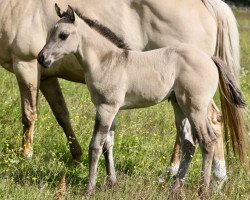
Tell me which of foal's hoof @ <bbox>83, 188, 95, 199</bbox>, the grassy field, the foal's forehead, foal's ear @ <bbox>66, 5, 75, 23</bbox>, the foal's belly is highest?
foal's ear @ <bbox>66, 5, 75, 23</bbox>

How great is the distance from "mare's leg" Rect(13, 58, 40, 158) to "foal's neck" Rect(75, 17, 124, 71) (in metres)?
1.40

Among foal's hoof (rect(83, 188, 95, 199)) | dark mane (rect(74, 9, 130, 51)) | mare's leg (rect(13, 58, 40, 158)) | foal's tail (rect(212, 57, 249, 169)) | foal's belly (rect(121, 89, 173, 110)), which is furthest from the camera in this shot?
mare's leg (rect(13, 58, 40, 158))

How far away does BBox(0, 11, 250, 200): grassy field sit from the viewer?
209 inches

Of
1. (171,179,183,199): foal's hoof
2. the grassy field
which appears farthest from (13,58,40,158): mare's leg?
(171,179,183,199): foal's hoof

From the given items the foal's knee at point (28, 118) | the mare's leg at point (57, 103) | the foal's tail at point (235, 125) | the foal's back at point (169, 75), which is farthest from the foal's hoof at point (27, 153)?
the foal's tail at point (235, 125)

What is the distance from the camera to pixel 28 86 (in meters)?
6.85

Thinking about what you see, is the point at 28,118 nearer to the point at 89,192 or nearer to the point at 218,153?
the point at 89,192

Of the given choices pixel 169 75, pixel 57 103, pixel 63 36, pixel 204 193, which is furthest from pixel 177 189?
pixel 57 103

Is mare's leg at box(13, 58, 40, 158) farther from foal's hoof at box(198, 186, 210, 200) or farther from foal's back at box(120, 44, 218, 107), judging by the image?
foal's hoof at box(198, 186, 210, 200)

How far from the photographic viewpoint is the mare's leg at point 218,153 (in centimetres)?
637

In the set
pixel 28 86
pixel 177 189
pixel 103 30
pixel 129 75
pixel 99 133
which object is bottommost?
pixel 28 86

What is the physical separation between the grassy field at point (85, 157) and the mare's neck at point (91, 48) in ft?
3.47

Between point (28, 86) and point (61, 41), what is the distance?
156 centimetres

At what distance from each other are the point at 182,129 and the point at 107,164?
802 mm
